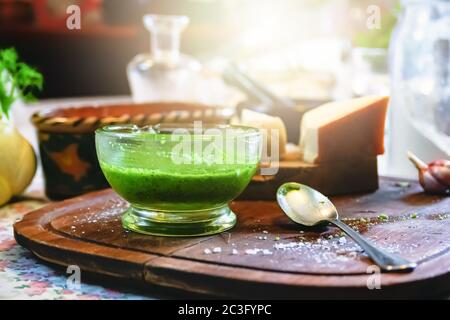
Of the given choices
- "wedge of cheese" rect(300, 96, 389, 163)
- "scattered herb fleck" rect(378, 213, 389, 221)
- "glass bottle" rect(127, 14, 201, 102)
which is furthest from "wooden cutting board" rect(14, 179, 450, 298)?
"glass bottle" rect(127, 14, 201, 102)

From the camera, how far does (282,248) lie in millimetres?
864

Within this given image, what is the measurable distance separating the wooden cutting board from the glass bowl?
39 mm

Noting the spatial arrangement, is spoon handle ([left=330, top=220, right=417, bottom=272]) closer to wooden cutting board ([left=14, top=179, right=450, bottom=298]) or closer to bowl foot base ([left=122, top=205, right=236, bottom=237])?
wooden cutting board ([left=14, top=179, right=450, bottom=298])

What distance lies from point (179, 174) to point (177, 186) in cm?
2

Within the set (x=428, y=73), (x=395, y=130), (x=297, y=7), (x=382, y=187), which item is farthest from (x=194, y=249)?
(x=297, y=7)

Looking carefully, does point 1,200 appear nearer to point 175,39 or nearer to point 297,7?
point 175,39

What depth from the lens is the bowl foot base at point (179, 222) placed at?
932 millimetres

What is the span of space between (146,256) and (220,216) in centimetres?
18

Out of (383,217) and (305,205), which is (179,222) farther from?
Result: (383,217)

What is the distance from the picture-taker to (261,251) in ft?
2.79

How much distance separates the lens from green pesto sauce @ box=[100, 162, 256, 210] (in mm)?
924

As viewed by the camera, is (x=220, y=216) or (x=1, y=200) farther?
(x=1, y=200)

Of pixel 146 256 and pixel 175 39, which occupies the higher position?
pixel 175 39
